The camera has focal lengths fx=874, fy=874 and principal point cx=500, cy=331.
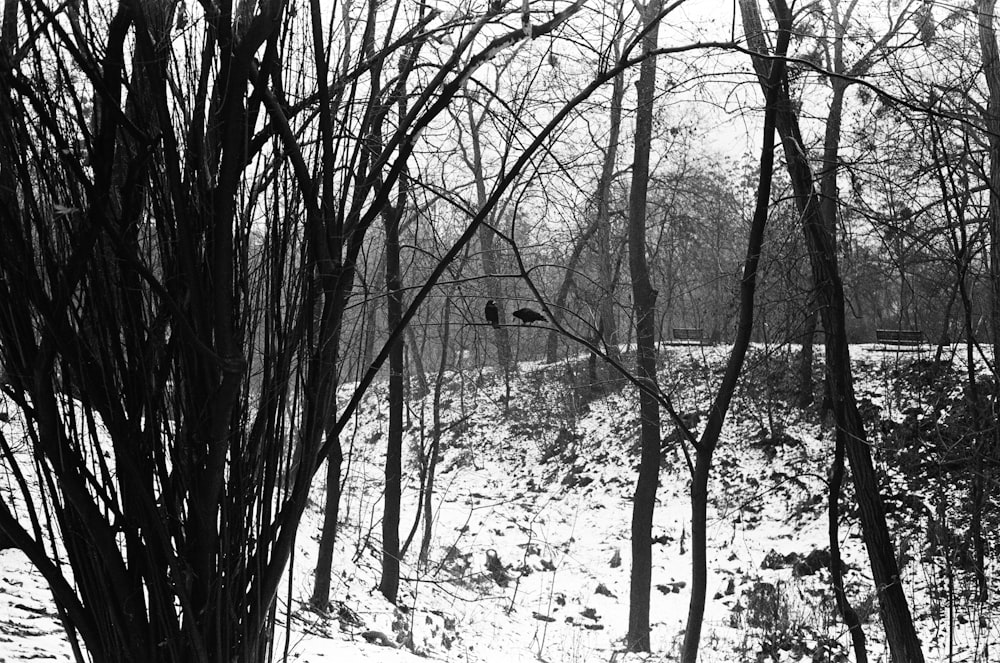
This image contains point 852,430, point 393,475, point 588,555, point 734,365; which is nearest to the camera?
point 734,365

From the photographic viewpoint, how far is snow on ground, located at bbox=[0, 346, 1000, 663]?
7.41 m

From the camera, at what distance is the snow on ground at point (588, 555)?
7410mm

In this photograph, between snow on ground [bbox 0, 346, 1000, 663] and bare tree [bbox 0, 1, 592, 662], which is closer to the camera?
bare tree [bbox 0, 1, 592, 662]

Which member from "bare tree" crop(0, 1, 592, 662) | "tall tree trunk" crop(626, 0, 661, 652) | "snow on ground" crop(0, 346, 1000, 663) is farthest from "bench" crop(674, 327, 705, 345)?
"bare tree" crop(0, 1, 592, 662)

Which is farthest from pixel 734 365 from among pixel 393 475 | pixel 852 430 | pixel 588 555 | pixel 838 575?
pixel 588 555

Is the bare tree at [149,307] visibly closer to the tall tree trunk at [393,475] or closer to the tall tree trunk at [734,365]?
the tall tree trunk at [734,365]

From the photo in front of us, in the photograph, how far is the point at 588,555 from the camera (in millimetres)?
12133

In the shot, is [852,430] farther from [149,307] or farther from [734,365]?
[149,307]

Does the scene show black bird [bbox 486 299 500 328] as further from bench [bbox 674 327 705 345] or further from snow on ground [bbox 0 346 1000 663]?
bench [bbox 674 327 705 345]

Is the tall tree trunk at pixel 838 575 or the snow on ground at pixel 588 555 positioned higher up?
the tall tree trunk at pixel 838 575

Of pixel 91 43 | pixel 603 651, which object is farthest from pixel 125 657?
pixel 603 651

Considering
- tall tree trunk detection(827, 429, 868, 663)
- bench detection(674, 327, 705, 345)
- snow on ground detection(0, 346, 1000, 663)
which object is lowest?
snow on ground detection(0, 346, 1000, 663)

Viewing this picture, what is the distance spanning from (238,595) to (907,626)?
16.2ft

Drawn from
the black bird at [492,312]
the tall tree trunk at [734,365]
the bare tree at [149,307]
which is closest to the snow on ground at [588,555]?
the black bird at [492,312]
